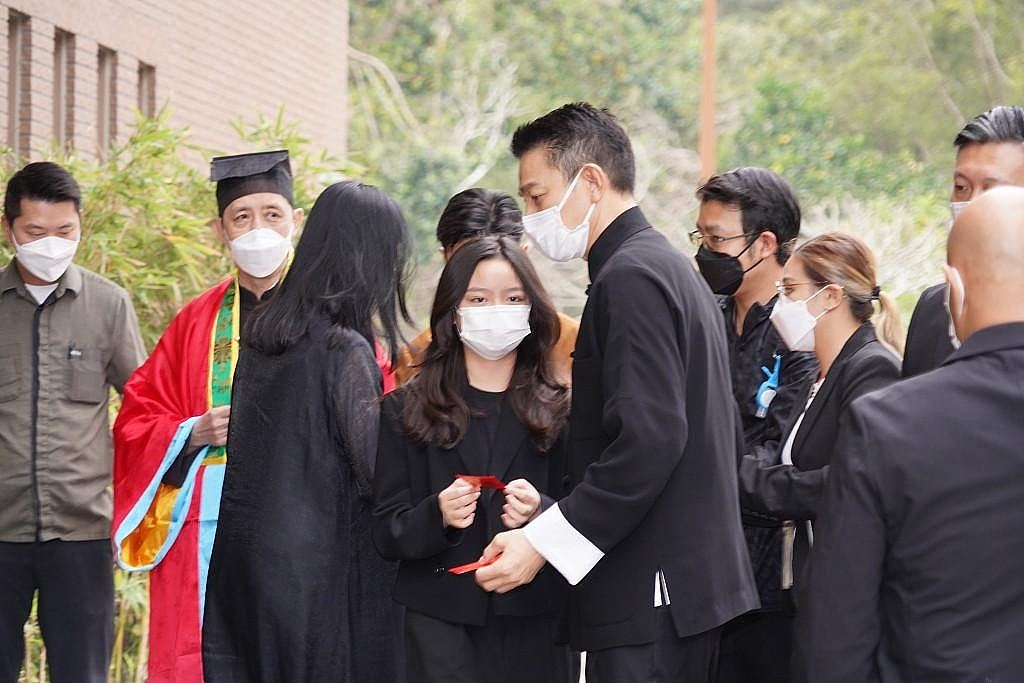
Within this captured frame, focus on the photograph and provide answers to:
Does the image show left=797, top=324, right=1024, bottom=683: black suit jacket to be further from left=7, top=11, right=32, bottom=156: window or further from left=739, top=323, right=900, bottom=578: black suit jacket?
left=7, top=11, right=32, bottom=156: window

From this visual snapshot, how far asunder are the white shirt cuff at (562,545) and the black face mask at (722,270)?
1.44 meters

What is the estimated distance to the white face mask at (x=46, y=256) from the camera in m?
5.04

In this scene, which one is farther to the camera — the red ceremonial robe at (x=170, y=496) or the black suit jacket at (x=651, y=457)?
the red ceremonial robe at (x=170, y=496)

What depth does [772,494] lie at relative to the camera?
3.74 m

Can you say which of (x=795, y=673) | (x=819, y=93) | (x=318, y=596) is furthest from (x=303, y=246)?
(x=819, y=93)

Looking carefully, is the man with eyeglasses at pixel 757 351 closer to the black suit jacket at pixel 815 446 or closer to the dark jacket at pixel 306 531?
the black suit jacket at pixel 815 446

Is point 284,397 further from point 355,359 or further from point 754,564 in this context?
point 754,564

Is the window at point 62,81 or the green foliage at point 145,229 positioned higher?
the window at point 62,81

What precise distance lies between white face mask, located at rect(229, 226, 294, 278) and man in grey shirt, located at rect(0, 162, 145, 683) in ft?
2.53

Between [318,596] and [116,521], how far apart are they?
41.7 inches

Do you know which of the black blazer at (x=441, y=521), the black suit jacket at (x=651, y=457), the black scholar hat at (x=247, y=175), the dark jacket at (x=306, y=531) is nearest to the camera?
the black suit jacket at (x=651, y=457)

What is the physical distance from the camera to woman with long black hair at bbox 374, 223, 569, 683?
11.8ft

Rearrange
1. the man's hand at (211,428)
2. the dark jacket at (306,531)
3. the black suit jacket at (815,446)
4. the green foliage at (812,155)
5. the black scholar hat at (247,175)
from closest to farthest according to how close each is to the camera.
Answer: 1. the black suit jacket at (815,446)
2. the dark jacket at (306,531)
3. the man's hand at (211,428)
4. the black scholar hat at (247,175)
5. the green foliage at (812,155)

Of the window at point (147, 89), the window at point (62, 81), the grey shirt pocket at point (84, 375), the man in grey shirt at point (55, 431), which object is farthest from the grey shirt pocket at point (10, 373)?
the window at point (147, 89)
